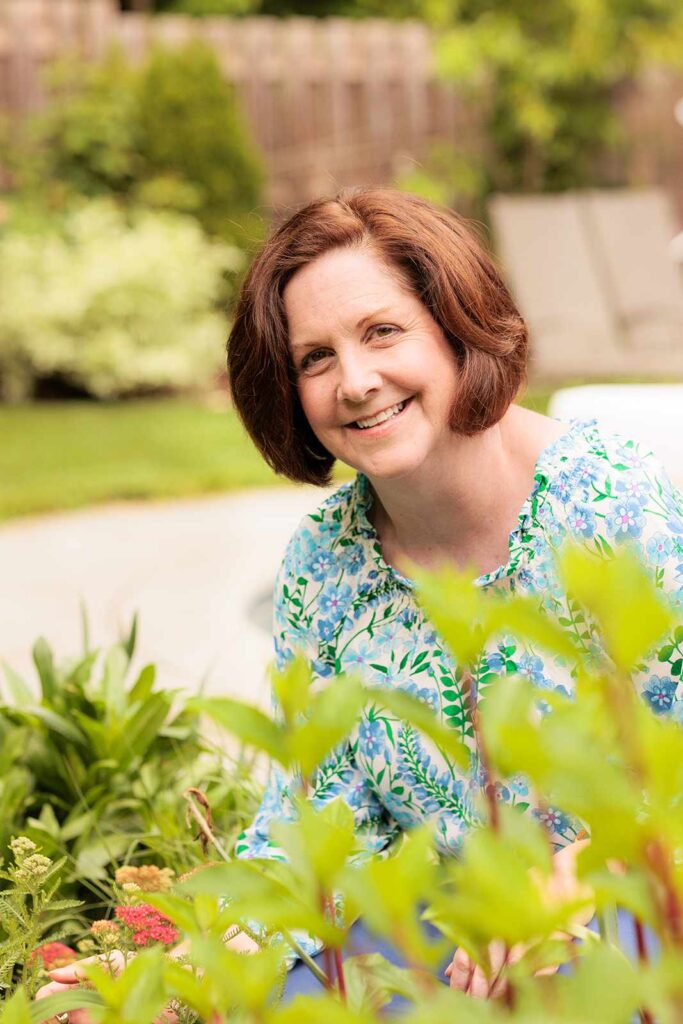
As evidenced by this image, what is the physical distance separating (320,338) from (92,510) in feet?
15.8

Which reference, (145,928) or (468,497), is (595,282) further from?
(145,928)

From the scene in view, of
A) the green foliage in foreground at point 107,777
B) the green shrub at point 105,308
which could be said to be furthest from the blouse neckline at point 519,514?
the green shrub at point 105,308

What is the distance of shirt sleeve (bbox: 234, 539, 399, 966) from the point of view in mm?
1789

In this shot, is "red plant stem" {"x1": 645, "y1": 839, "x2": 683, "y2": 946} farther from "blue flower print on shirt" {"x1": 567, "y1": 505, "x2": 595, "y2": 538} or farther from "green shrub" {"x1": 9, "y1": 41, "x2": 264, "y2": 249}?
"green shrub" {"x1": 9, "y1": 41, "x2": 264, "y2": 249}

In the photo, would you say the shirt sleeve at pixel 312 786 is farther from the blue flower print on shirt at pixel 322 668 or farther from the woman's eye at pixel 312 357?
the woman's eye at pixel 312 357

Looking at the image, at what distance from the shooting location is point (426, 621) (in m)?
1.80

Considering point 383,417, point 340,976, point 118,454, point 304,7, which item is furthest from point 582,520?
point 304,7

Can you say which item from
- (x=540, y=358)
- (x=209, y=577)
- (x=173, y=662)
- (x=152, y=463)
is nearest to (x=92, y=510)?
(x=152, y=463)

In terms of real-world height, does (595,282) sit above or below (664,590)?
below

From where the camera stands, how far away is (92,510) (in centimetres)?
638

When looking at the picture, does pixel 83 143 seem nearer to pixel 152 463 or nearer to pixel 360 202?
pixel 152 463

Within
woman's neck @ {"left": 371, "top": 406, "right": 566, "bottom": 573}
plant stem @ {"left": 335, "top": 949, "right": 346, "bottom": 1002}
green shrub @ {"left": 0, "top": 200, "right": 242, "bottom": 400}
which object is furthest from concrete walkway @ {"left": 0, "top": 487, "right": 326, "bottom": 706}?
plant stem @ {"left": 335, "top": 949, "right": 346, "bottom": 1002}

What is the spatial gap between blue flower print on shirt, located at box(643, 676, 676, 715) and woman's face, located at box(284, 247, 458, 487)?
406 mm

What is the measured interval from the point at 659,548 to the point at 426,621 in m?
0.33
